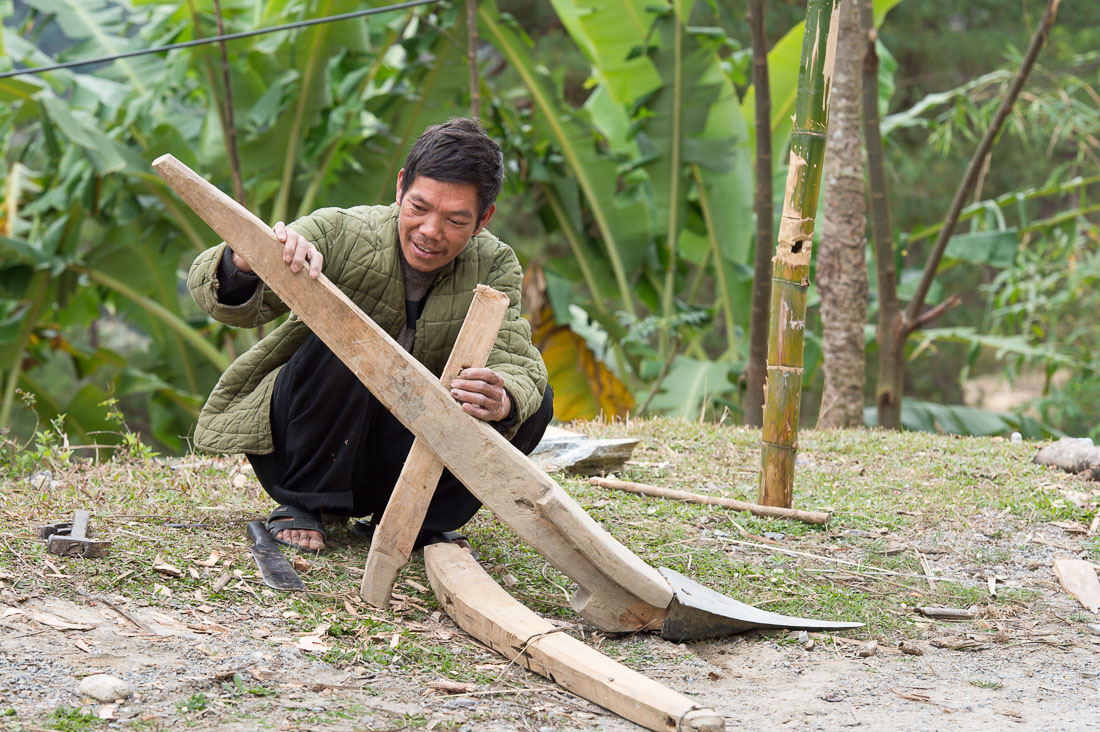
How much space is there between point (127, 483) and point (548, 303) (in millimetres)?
5037

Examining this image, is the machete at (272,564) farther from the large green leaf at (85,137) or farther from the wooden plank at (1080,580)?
the large green leaf at (85,137)

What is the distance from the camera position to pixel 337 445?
10.4 feet

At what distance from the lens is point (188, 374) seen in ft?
32.4

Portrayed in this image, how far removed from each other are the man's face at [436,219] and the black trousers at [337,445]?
428 millimetres

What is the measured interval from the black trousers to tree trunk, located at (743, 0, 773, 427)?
3.11 meters

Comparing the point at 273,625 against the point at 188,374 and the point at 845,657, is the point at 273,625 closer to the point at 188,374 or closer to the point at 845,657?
the point at 845,657

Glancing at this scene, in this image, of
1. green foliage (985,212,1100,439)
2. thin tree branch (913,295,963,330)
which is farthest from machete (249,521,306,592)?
green foliage (985,212,1100,439)

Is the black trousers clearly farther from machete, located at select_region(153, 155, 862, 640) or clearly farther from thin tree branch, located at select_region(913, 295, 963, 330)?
thin tree branch, located at select_region(913, 295, 963, 330)

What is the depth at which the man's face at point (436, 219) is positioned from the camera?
9.29ft

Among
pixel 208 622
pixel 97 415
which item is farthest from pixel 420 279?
pixel 97 415

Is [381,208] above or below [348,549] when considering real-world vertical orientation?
above

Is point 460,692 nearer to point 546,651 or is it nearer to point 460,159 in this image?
point 546,651

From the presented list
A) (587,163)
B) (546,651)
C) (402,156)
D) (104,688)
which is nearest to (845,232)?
(587,163)

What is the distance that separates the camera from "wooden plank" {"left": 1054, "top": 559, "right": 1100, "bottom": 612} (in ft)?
11.3
